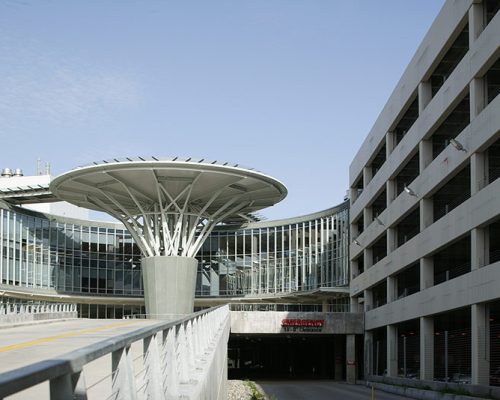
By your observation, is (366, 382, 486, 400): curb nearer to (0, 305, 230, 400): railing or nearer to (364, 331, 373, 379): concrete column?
(364, 331, 373, 379): concrete column

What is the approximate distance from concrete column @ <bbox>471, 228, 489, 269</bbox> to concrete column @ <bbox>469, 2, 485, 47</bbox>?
332 inches

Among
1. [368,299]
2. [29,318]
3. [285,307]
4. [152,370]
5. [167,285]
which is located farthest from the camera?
[285,307]

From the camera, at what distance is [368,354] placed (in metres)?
62.8

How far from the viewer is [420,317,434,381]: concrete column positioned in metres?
44.4

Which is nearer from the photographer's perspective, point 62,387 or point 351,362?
point 62,387

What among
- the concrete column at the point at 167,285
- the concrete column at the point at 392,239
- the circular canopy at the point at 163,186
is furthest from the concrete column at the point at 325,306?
the concrete column at the point at 392,239

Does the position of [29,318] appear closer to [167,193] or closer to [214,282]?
[167,193]

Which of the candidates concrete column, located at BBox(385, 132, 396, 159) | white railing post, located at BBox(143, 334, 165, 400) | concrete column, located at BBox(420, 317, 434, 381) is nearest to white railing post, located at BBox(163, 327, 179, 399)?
white railing post, located at BBox(143, 334, 165, 400)

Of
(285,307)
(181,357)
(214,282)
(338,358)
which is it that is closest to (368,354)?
(338,358)

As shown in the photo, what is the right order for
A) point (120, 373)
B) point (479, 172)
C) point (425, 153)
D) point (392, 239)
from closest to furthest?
point (120, 373) < point (479, 172) < point (425, 153) < point (392, 239)

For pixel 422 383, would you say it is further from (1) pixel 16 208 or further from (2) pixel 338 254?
(1) pixel 16 208

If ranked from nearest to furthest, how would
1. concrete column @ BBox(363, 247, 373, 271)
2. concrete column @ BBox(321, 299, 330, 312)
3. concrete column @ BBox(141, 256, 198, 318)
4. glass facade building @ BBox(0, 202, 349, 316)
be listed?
concrete column @ BBox(363, 247, 373, 271), concrete column @ BBox(141, 256, 198, 318), glass facade building @ BBox(0, 202, 349, 316), concrete column @ BBox(321, 299, 330, 312)

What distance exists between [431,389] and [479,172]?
40.8 ft

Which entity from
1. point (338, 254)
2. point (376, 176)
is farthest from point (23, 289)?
point (376, 176)
